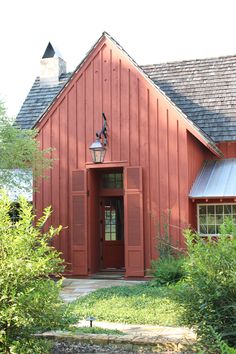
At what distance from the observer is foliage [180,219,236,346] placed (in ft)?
19.9

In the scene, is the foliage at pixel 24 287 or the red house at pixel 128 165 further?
the red house at pixel 128 165

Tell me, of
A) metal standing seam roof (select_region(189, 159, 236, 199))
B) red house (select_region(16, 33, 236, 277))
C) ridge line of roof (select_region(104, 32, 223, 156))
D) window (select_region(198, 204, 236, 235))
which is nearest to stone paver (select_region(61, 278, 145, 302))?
red house (select_region(16, 33, 236, 277))

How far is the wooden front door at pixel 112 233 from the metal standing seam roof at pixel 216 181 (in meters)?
2.71

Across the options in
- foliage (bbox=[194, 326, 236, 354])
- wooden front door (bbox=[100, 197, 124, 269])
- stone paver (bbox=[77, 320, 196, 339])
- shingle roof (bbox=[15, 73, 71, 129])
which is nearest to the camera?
foliage (bbox=[194, 326, 236, 354])

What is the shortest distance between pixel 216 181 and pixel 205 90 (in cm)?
366

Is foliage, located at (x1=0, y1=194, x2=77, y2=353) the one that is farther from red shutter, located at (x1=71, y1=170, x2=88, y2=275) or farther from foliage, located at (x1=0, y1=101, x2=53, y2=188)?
red shutter, located at (x1=71, y1=170, x2=88, y2=275)

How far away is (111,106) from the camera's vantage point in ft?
46.5

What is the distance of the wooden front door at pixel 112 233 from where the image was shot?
15242 millimetres

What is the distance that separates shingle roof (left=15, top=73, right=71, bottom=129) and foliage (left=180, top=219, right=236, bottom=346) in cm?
1130

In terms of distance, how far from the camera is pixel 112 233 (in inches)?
607

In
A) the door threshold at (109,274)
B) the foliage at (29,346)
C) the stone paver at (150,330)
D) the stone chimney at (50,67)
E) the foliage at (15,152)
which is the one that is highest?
the stone chimney at (50,67)

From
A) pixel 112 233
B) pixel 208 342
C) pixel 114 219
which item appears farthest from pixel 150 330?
pixel 114 219

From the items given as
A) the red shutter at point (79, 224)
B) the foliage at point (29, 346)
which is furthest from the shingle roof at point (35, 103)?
the foliage at point (29, 346)

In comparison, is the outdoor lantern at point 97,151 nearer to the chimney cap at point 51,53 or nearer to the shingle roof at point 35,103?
the shingle roof at point 35,103
